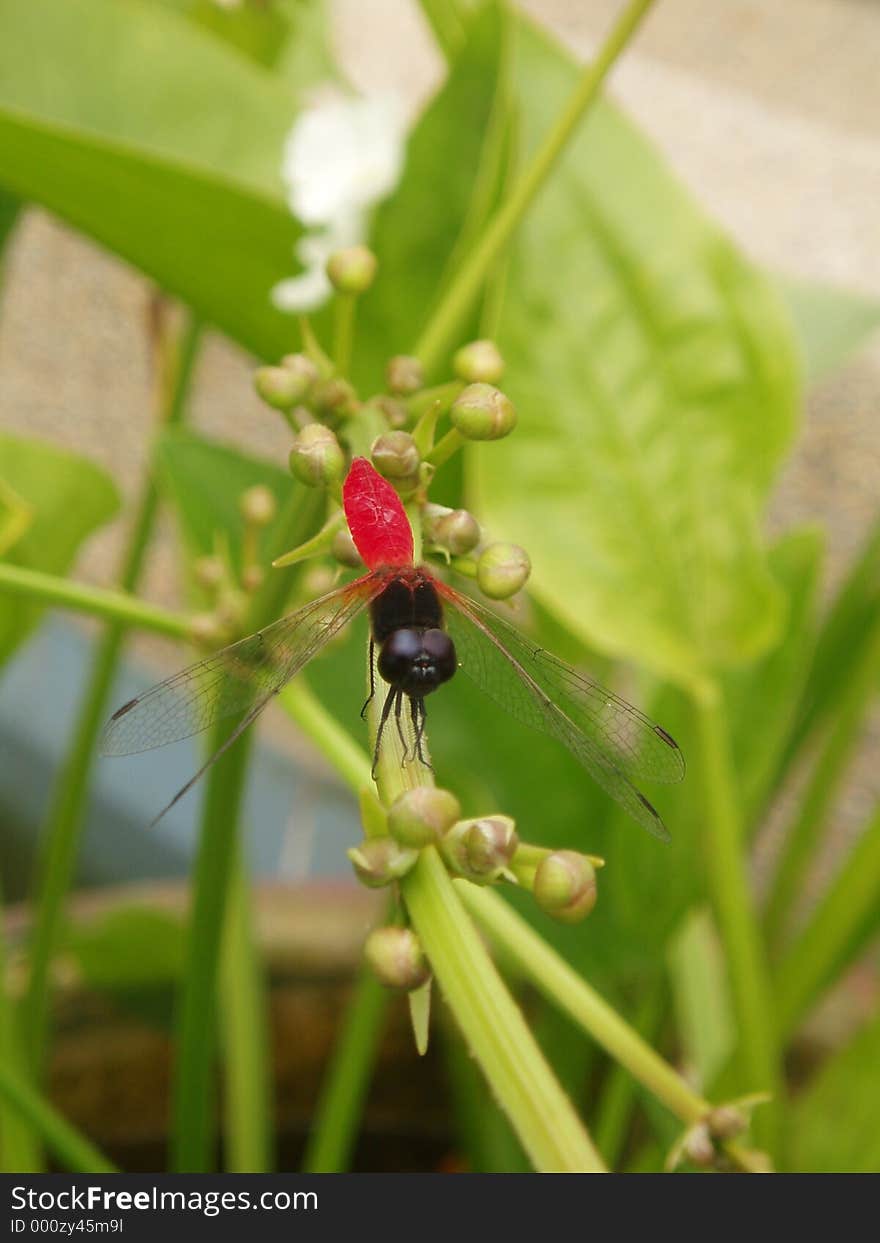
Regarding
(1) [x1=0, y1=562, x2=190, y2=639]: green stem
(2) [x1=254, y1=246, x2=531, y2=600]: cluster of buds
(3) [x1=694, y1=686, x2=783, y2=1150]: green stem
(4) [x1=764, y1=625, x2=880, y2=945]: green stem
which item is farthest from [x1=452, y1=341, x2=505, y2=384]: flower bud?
(4) [x1=764, y1=625, x2=880, y2=945]: green stem

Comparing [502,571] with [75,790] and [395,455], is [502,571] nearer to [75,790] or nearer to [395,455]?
[395,455]

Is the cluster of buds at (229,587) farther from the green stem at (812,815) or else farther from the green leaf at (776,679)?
the green stem at (812,815)

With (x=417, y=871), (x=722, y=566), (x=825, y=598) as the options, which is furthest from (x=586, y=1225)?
(x=825, y=598)

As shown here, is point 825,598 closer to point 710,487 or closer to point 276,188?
point 710,487

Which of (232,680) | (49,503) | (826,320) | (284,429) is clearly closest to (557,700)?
(232,680)

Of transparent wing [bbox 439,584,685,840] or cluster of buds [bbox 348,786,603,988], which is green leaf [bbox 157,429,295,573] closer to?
transparent wing [bbox 439,584,685,840]

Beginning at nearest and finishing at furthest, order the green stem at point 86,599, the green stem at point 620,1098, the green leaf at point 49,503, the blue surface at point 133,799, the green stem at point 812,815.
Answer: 1. the green stem at point 86,599
2. the green leaf at point 49,503
3. the green stem at point 620,1098
4. the green stem at point 812,815
5. the blue surface at point 133,799

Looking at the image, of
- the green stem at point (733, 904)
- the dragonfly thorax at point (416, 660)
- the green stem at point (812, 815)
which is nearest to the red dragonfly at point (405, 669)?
the dragonfly thorax at point (416, 660)
